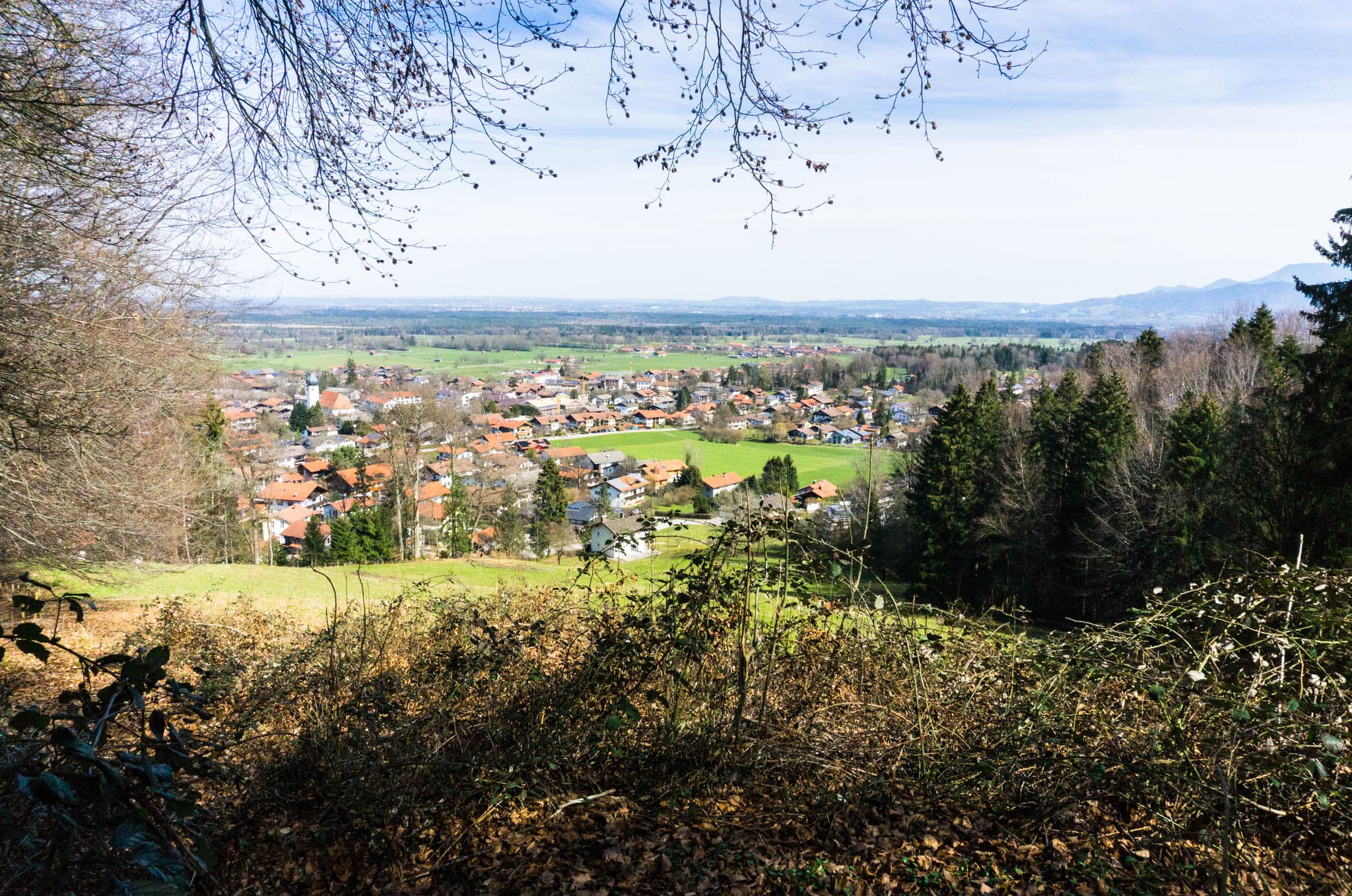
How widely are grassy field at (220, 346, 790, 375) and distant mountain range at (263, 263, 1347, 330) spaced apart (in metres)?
7.94

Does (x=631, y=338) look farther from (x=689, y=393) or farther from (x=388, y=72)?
(x=388, y=72)

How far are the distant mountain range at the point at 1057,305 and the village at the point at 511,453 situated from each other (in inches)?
174

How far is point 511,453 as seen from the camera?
3706 centimetres

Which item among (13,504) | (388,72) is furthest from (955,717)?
(13,504)

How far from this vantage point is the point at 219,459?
67.5ft

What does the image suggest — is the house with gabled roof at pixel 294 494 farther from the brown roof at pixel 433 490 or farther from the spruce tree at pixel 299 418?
the brown roof at pixel 433 490

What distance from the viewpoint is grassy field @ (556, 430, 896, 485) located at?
38312 mm

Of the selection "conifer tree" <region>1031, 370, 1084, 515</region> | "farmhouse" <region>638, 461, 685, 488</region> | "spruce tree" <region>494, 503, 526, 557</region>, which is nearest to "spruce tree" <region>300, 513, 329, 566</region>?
"spruce tree" <region>494, 503, 526, 557</region>

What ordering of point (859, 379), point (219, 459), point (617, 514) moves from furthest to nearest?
point (859, 379) < point (219, 459) < point (617, 514)

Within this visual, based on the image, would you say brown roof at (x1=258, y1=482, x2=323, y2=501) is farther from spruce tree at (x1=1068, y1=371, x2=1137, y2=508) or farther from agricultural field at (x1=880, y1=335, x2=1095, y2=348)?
agricultural field at (x1=880, y1=335, x2=1095, y2=348)

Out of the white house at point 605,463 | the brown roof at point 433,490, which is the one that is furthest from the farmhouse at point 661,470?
the brown roof at point 433,490

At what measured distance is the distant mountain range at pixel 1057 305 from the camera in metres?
28.6

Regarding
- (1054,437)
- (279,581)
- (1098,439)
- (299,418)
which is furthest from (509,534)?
(299,418)

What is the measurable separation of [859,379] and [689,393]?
1786 centimetres
